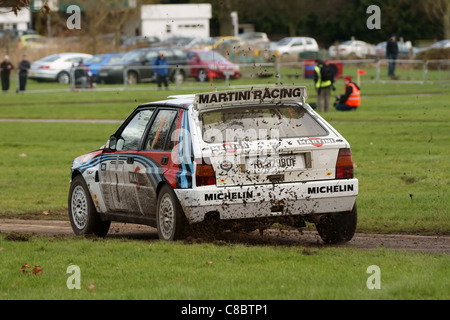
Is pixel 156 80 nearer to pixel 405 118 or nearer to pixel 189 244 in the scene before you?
pixel 405 118

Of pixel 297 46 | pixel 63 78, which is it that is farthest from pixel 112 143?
pixel 297 46

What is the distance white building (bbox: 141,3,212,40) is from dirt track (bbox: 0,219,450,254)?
52.3 metres

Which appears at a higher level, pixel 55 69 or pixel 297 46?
pixel 297 46

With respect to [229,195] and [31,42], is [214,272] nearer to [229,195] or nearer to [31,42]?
[229,195]

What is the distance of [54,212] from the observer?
46.9 ft

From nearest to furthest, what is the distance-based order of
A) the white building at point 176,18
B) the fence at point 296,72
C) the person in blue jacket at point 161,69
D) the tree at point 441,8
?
the person in blue jacket at point 161,69
the fence at point 296,72
the tree at point 441,8
the white building at point 176,18

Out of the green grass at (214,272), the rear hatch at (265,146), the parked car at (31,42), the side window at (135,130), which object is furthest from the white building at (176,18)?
the green grass at (214,272)

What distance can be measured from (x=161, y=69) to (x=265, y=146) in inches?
1294

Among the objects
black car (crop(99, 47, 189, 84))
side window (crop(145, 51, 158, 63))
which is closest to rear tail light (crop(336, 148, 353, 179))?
black car (crop(99, 47, 189, 84))

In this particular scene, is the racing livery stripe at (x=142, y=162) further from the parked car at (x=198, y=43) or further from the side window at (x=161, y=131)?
the parked car at (x=198, y=43)

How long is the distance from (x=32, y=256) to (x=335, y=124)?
18.4 m

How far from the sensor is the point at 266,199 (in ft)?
31.3

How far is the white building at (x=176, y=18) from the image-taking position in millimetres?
65694

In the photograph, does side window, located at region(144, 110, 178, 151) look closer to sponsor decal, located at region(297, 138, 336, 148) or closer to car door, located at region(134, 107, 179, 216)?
car door, located at region(134, 107, 179, 216)
